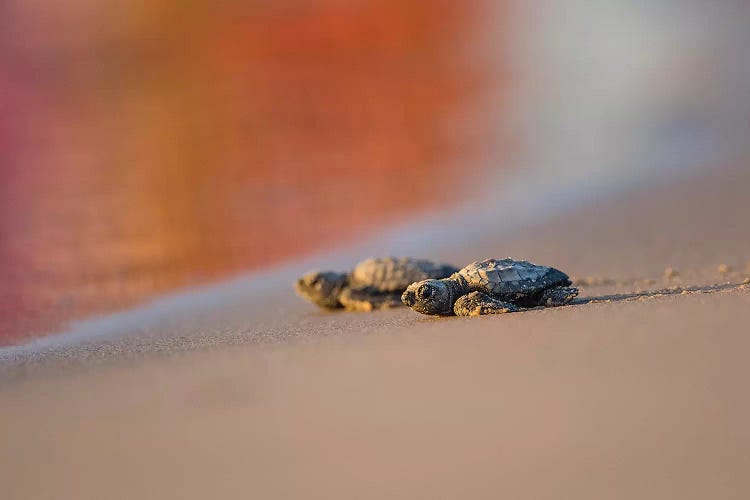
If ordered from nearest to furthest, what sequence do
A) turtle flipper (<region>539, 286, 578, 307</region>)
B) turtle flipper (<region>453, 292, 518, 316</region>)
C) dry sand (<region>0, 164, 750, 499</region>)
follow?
dry sand (<region>0, 164, 750, 499</region>) → turtle flipper (<region>453, 292, 518, 316</region>) → turtle flipper (<region>539, 286, 578, 307</region>)

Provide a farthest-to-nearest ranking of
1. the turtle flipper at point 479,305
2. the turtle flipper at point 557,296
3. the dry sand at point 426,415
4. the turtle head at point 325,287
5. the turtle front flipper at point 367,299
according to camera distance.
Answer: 1. the turtle head at point 325,287
2. the turtle front flipper at point 367,299
3. the turtle flipper at point 557,296
4. the turtle flipper at point 479,305
5. the dry sand at point 426,415

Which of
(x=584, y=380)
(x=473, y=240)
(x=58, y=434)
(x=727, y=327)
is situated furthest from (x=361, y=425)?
(x=473, y=240)

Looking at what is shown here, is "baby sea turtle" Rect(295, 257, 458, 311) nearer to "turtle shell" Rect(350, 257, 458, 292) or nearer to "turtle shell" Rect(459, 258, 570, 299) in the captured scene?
"turtle shell" Rect(350, 257, 458, 292)

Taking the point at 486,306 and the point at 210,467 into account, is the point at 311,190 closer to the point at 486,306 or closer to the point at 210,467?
the point at 486,306

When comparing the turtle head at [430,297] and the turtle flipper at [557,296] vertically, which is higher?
the turtle head at [430,297]

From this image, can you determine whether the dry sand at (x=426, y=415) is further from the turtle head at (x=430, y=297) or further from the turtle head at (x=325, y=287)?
the turtle head at (x=325, y=287)

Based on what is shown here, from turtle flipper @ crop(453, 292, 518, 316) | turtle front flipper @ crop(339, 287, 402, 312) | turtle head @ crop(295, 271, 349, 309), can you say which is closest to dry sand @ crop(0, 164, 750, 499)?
turtle flipper @ crop(453, 292, 518, 316)

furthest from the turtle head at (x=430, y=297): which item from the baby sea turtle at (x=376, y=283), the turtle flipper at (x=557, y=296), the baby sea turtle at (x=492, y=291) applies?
the baby sea turtle at (x=376, y=283)
